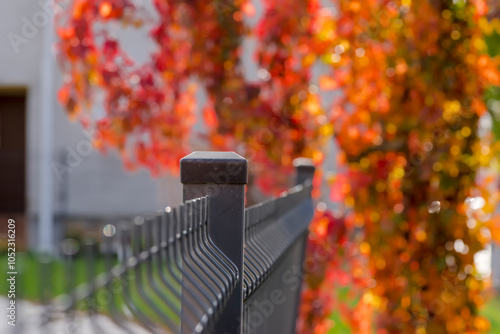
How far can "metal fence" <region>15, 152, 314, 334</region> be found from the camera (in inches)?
40.0

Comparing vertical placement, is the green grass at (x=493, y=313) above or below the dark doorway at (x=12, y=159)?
below

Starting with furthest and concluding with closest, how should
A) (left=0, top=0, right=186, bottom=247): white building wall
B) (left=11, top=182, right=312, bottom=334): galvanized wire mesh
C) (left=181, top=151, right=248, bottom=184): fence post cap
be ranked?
1. (left=0, top=0, right=186, bottom=247): white building wall
2. (left=181, top=151, right=248, bottom=184): fence post cap
3. (left=11, top=182, right=312, bottom=334): galvanized wire mesh

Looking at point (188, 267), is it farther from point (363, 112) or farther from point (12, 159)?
point (12, 159)

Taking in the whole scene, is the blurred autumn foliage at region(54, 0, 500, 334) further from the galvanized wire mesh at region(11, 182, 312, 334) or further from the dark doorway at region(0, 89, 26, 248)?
the dark doorway at region(0, 89, 26, 248)

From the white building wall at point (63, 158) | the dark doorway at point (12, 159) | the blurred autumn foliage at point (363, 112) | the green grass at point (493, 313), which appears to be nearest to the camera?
the blurred autumn foliage at point (363, 112)

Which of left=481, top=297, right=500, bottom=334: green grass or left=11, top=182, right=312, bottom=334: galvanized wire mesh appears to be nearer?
left=11, top=182, right=312, bottom=334: galvanized wire mesh

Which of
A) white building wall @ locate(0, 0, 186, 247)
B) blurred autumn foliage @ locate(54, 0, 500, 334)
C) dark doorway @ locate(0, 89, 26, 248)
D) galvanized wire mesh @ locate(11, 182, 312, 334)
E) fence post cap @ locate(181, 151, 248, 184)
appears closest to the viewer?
galvanized wire mesh @ locate(11, 182, 312, 334)

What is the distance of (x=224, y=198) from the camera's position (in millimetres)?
1649

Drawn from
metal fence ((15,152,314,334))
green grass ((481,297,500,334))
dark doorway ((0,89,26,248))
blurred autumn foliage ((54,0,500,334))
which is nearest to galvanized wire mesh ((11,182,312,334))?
metal fence ((15,152,314,334))

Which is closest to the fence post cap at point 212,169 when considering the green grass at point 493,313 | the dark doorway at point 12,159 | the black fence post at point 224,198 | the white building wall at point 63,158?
the black fence post at point 224,198

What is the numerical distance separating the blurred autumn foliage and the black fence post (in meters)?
2.45

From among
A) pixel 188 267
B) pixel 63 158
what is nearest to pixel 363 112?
pixel 188 267

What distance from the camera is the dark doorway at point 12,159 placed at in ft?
47.5

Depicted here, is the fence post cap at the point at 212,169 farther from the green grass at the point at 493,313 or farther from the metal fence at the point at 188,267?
the green grass at the point at 493,313
